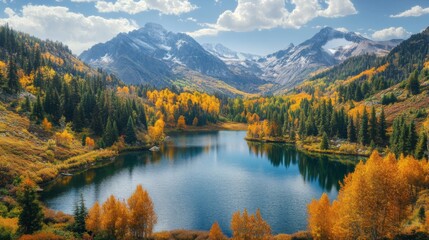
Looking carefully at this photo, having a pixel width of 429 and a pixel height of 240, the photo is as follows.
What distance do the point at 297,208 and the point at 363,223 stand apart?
1266 inches

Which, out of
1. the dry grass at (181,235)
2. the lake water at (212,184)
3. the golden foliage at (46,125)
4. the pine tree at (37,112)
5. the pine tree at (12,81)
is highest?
the pine tree at (12,81)

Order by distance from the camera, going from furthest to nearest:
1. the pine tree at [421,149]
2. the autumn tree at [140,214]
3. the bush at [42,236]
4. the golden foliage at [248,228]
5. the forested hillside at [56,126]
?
the pine tree at [421,149]
the forested hillside at [56,126]
the autumn tree at [140,214]
the golden foliage at [248,228]
the bush at [42,236]

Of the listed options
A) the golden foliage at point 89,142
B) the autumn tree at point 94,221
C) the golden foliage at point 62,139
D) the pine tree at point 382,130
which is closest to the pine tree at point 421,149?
the pine tree at point 382,130

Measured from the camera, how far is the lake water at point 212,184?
66.6 m

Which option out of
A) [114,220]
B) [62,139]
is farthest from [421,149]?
[62,139]

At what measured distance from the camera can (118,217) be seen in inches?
1875

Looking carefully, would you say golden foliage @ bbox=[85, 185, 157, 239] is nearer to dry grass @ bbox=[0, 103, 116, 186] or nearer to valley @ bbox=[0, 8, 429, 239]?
valley @ bbox=[0, 8, 429, 239]

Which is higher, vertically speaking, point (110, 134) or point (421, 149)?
point (110, 134)

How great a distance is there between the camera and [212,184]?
9019 cm

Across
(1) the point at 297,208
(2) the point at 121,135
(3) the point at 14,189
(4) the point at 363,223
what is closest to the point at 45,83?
(2) the point at 121,135

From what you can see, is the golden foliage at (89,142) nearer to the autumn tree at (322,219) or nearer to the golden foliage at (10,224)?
the golden foliage at (10,224)

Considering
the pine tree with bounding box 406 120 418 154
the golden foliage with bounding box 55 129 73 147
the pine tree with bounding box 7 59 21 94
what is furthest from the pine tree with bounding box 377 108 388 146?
the pine tree with bounding box 7 59 21 94

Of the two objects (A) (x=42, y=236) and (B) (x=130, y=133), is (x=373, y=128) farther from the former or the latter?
(A) (x=42, y=236)

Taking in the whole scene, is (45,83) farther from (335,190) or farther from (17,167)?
(335,190)
